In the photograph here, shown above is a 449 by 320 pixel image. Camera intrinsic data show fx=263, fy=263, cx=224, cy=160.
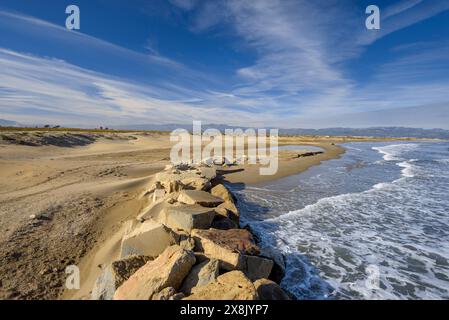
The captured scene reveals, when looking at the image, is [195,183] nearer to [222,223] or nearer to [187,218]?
[222,223]

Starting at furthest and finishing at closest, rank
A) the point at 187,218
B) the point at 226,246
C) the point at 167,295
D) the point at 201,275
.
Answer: the point at 187,218
the point at 226,246
the point at 201,275
the point at 167,295

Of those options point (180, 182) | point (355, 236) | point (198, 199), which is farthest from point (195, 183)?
point (355, 236)

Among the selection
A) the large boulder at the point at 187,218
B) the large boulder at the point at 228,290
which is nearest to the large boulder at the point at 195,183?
Answer: the large boulder at the point at 187,218

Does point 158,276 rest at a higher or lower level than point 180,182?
lower

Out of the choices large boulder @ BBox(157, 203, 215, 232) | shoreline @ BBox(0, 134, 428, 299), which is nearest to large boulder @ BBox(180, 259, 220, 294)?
large boulder @ BBox(157, 203, 215, 232)

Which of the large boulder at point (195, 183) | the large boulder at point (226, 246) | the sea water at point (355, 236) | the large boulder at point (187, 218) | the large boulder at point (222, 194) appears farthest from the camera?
the large boulder at point (195, 183)

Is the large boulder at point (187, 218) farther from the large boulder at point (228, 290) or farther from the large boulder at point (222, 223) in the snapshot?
the large boulder at point (228, 290)

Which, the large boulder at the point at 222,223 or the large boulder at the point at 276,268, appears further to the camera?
the large boulder at the point at 222,223

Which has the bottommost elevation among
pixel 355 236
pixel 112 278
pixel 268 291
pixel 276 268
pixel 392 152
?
pixel 355 236

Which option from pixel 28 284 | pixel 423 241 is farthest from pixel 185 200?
pixel 423 241
